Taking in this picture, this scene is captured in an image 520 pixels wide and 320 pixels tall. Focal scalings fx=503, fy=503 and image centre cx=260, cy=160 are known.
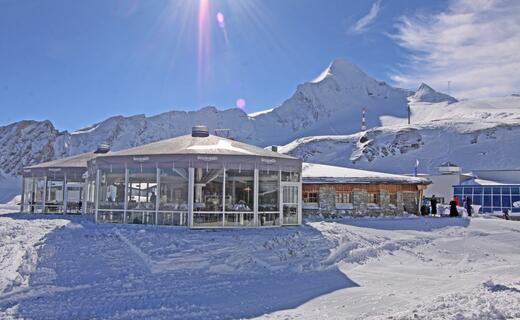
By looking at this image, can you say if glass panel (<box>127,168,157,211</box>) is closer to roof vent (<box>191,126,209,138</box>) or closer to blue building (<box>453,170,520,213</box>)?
roof vent (<box>191,126,209,138</box>)

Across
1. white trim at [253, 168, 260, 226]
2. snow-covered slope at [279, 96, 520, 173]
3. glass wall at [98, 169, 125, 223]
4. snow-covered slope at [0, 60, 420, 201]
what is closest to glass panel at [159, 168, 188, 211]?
glass wall at [98, 169, 125, 223]

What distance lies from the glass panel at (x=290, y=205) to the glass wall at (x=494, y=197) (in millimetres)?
19746

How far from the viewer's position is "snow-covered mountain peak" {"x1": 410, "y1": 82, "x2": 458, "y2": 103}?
124 meters

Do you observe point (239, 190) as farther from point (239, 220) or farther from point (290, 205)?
point (290, 205)

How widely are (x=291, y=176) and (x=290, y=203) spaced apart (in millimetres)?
1057

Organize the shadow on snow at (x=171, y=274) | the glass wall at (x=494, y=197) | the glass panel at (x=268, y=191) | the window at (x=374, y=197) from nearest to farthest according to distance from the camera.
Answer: the shadow on snow at (x=171, y=274), the glass panel at (x=268, y=191), the window at (x=374, y=197), the glass wall at (x=494, y=197)

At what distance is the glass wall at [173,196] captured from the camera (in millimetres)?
16141

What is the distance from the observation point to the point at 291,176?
61.0 ft

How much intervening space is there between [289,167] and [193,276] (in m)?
7.54

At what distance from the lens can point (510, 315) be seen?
6.97 metres

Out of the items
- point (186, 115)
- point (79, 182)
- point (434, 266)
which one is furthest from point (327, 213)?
point (186, 115)

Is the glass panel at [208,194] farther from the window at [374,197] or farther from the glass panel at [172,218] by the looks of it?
the window at [374,197]

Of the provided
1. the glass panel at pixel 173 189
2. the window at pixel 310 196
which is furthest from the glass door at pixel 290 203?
the window at pixel 310 196

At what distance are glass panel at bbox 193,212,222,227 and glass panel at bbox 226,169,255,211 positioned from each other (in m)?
0.45
